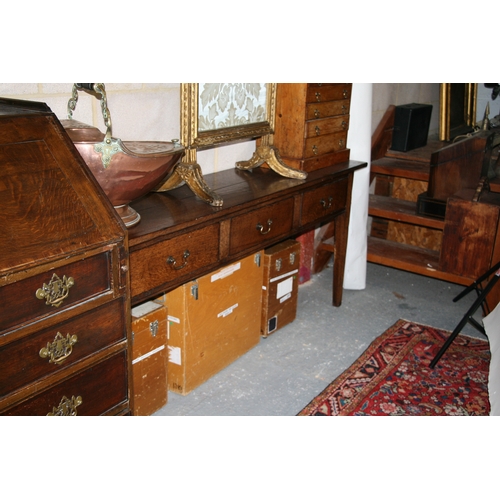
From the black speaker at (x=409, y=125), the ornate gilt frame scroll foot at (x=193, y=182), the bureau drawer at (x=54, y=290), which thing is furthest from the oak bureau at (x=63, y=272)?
the black speaker at (x=409, y=125)

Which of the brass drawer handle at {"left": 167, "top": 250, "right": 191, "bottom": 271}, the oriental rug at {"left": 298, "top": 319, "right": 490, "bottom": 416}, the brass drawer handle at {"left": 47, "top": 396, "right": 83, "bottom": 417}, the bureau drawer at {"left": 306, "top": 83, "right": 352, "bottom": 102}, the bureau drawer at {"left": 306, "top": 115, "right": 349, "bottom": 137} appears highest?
the bureau drawer at {"left": 306, "top": 83, "right": 352, "bottom": 102}

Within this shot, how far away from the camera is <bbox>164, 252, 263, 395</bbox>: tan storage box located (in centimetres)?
273

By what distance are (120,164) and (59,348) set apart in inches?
24.0

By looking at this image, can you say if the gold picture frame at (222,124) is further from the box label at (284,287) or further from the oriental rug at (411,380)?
the oriental rug at (411,380)

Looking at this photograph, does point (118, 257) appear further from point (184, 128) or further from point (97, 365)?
point (184, 128)

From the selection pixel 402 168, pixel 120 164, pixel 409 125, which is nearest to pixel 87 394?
pixel 120 164

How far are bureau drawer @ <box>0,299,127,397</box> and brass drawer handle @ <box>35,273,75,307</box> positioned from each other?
0.27 feet

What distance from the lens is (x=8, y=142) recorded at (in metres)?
1.64

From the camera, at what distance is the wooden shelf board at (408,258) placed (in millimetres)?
3821

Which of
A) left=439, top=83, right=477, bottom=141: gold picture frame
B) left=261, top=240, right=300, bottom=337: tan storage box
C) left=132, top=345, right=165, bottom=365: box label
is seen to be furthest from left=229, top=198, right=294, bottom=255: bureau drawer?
left=439, top=83, right=477, bottom=141: gold picture frame

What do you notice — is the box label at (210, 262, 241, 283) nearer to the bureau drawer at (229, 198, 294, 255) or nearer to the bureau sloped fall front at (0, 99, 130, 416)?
the bureau drawer at (229, 198, 294, 255)

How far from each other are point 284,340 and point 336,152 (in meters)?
1.11

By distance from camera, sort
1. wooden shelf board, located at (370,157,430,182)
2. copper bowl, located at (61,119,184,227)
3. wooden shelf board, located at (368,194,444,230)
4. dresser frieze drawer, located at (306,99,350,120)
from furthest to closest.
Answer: wooden shelf board, located at (370,157,430,182)
wooden shelf board, located at (368,194,444,230)
dresser frieze drawer, located at (306,99,350,120)
copper bowl, located at (61,119,184,227)

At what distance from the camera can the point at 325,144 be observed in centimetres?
343
